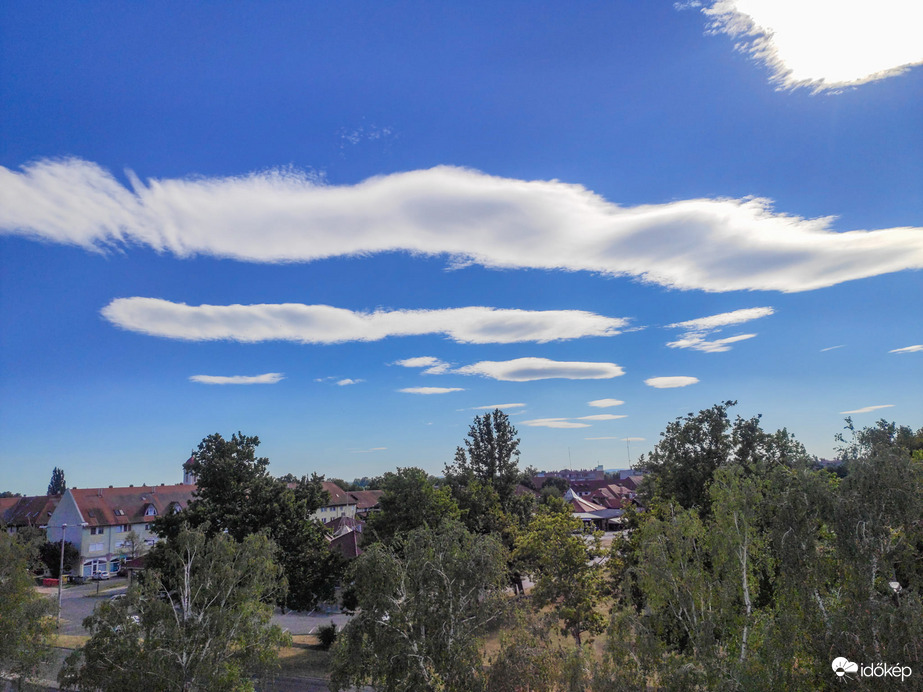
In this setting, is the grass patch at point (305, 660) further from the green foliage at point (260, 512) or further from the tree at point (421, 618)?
the tree at point (421, 618)

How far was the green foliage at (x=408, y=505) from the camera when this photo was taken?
31.5 m

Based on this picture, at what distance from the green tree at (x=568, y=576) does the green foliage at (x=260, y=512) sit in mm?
12581

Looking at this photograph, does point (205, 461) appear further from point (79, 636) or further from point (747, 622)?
point (747, 622)

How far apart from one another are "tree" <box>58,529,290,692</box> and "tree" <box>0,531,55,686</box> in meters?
7.16

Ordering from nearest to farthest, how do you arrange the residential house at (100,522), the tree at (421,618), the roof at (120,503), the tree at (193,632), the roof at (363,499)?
the tree at (421,618)
the tree at (193,632)
the residential house at (100,522)
the roof at (120,503)
the roof at (363,499)

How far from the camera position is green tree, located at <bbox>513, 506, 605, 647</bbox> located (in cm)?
2500

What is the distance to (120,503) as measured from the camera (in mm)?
70562

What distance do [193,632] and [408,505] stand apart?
14.6m

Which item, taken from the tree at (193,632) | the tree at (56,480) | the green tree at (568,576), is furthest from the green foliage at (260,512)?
the tree at (56,480)

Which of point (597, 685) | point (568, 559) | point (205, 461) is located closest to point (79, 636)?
point (205, 461)

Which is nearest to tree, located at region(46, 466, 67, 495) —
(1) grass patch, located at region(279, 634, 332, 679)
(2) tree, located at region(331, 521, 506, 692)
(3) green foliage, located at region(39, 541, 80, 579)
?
(3) green foliage, located at region(39, 541, 80, 579)

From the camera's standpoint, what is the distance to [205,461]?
31.7 metres

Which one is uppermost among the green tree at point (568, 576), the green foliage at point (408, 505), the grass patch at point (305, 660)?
the green foliage at point (408, 505)

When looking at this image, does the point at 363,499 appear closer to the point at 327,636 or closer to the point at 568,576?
the point at 327,636
